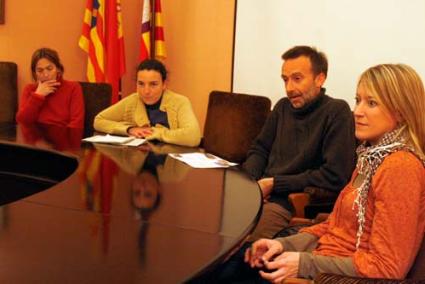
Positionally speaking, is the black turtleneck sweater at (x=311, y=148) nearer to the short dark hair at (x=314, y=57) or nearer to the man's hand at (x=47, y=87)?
the short dark hair at (x=314, y=57)

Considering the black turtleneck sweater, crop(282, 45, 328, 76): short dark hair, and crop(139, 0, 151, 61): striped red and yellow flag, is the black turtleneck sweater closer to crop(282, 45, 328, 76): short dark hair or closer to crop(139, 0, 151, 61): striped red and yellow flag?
crop(282, 45, 328, 76): short dark hair

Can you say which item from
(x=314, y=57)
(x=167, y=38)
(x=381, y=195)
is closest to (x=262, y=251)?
(x=381, y=195)

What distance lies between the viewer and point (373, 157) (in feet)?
4.54

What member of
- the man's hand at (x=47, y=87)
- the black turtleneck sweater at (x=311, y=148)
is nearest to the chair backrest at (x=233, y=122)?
the black turtleneck sweater at (x=311, y=148)

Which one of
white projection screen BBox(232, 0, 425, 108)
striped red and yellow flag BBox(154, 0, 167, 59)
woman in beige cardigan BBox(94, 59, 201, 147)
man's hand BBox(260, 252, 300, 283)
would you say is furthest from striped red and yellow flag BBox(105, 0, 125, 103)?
man's hand BBox(260, 252, 300, 283)

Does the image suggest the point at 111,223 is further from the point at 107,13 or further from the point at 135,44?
the point at 135,44

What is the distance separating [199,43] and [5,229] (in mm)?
3288

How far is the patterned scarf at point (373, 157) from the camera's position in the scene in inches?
53.2

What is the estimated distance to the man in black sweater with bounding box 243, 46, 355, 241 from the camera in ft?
7.71

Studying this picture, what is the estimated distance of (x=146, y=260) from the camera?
3.62 ft

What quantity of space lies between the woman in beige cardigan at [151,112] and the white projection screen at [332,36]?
3.30 feet

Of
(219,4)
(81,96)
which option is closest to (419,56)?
(219,4)

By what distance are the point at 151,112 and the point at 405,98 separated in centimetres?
195

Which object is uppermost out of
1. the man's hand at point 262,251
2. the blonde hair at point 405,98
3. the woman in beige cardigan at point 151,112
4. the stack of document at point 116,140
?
the blonde hair at point 405,98
